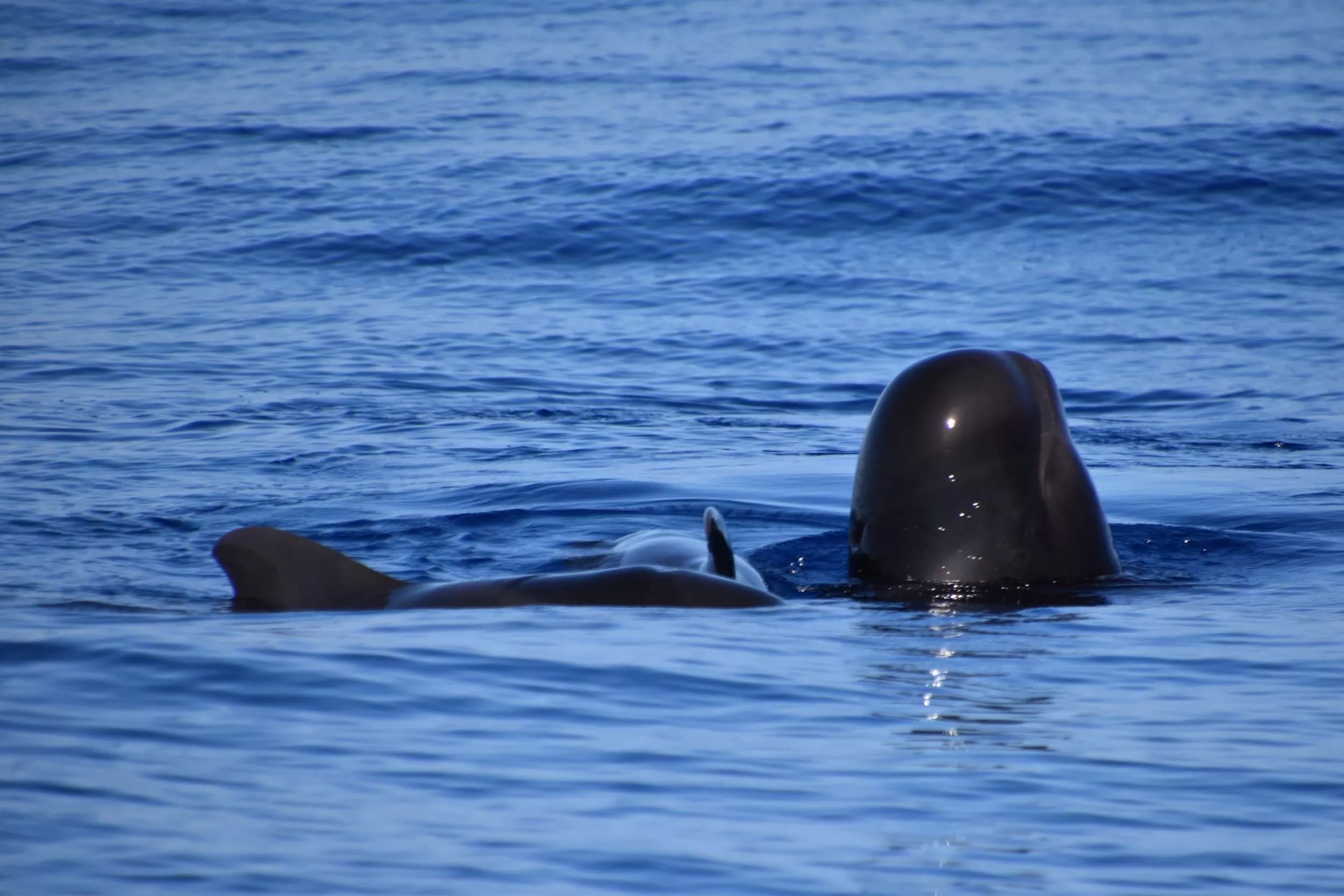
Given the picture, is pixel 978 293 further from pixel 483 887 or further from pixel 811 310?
pixel 483 887

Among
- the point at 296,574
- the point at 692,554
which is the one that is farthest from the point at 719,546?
the point at 296,574

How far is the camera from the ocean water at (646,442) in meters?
4.52

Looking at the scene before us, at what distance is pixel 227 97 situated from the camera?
33406 millimetres

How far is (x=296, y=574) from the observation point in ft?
21.7

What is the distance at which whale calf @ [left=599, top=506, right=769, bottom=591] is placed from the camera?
21.8ft

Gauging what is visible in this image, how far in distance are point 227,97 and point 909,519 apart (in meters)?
28.7

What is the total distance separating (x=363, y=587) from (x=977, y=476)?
226 centimetres

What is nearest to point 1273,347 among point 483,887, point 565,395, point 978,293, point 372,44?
point 978,293

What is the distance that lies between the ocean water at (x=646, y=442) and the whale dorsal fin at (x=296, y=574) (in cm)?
18

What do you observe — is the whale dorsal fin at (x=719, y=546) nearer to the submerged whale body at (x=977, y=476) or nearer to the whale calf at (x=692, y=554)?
the whale calf at (x=692, y=554)

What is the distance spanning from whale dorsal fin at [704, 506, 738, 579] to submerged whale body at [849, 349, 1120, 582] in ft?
2.03

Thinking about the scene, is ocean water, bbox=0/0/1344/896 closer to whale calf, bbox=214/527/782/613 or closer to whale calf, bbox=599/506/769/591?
whale calf, bbox=214/527/782/613

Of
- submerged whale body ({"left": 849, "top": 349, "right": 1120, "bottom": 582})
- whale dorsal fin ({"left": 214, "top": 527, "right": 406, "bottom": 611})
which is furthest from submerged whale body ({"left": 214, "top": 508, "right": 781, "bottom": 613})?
submerged whale body ({"left": 849, "top": 349, "right": 1120, "bottom": 582})

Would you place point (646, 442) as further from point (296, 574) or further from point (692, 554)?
point (296, 574)
